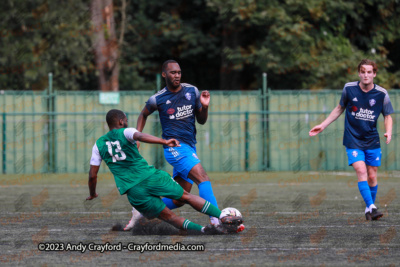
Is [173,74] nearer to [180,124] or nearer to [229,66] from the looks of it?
[180,124]

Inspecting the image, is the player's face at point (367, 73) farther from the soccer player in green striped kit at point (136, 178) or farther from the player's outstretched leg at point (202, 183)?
the soccer player in green striped kit at point (136, 178)

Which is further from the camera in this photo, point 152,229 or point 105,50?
point 105,50

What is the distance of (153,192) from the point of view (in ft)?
24.6

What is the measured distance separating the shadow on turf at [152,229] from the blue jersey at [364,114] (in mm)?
2853

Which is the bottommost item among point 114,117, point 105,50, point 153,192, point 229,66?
point 153,192

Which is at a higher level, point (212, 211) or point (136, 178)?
point (136, 178)

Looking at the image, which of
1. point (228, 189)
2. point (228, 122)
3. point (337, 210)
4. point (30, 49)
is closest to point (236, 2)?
point (228, 122)

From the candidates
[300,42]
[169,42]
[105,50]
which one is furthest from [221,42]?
[105,50]

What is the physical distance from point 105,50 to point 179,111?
51.3 ft

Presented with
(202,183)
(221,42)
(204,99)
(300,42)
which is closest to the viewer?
(204,99)

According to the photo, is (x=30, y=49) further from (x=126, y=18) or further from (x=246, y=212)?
(x=246, y=212)

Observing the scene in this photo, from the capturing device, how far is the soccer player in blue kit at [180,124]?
8141 millimetres

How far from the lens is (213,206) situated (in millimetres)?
7637

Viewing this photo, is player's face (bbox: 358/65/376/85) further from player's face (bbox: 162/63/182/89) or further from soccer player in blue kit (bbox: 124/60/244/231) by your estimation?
player's face (bbox: 162/63/182/89)
